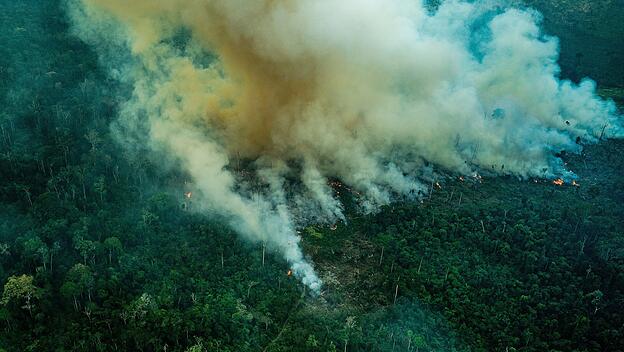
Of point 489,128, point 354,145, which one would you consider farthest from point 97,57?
point 489,128

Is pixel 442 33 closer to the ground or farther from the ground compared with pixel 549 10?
closer to the ground

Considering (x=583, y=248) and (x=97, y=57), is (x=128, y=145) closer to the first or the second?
(x=97, y=57)

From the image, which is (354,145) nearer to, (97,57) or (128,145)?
(128,145)

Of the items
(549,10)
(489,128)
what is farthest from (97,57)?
(549,10)

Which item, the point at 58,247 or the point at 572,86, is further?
the point at 572,86

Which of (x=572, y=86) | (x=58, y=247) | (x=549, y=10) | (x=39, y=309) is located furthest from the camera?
(x=549, y=10)

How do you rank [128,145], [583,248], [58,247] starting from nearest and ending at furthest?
1. [58,247]
2. [583,248]
3. [128,145]

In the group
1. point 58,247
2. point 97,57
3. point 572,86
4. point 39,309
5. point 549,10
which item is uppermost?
point 549,10
